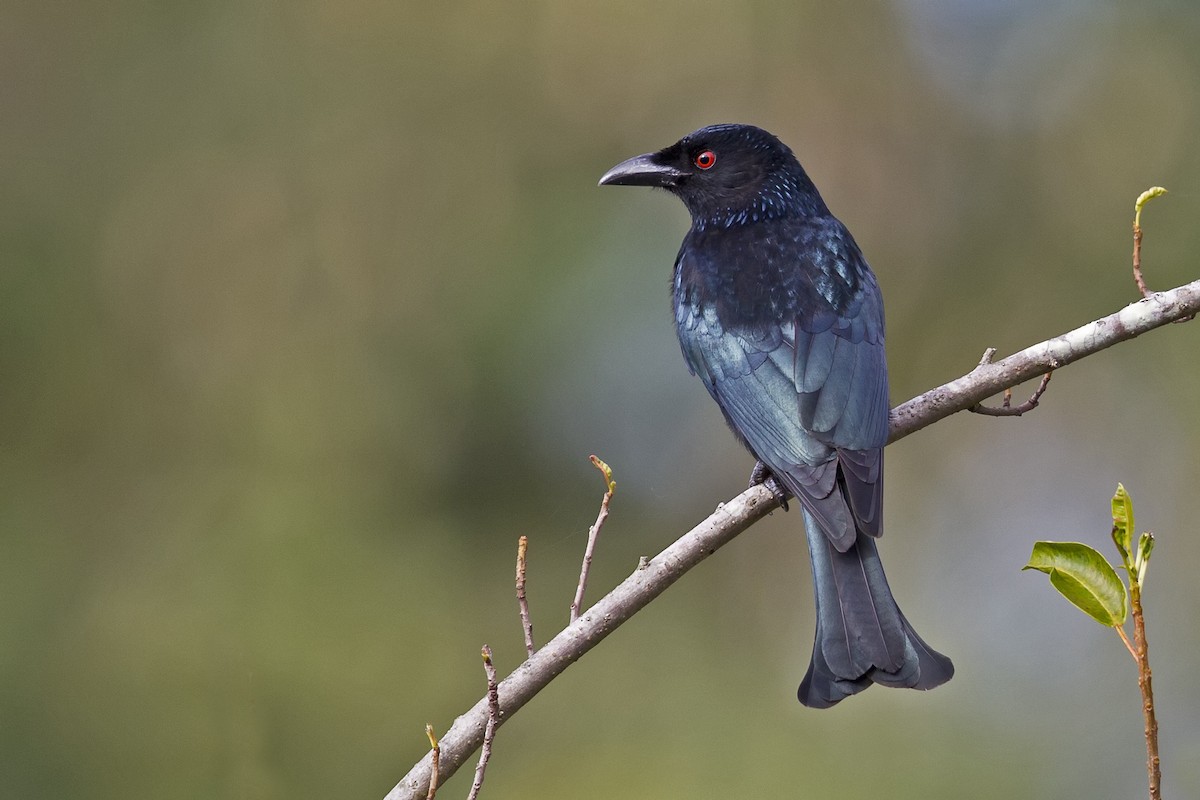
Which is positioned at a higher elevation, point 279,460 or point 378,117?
point 378,117

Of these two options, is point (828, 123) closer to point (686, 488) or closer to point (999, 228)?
point (999, 228)

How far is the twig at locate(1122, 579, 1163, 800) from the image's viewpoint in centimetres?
174

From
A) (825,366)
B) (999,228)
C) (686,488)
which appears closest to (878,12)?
(999,228)

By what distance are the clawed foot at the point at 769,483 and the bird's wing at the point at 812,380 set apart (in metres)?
0.04

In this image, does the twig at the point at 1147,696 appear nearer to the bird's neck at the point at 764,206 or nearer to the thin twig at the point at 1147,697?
the thin twig at the point at 1147,697

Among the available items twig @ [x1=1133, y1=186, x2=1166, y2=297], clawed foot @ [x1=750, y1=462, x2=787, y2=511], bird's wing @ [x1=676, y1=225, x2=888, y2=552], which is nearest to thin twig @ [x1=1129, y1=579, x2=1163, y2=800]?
twig @ [x1=1133, y1=186, x2=1166, y2=297]

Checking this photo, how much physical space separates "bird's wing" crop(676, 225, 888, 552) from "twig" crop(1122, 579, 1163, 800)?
54.8 inches

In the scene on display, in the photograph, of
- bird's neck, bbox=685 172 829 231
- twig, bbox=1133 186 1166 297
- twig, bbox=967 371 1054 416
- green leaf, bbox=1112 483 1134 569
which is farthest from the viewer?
bird's neck, bbox=685 172 829 231

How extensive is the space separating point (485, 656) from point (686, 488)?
5.09 m

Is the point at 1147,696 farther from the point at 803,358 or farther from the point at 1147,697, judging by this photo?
the point at 803,358

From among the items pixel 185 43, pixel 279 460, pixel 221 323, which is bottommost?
pixel 279 460

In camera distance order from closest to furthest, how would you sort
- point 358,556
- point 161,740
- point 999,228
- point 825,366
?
point 825,366
point 161,740
point 358,556
point 999,228

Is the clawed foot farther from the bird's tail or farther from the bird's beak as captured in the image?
the bird's beak

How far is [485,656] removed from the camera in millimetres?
2336
